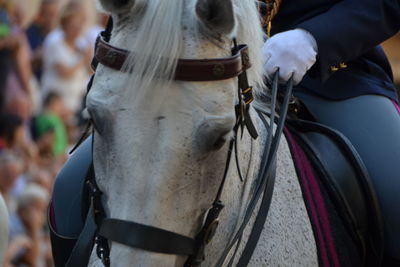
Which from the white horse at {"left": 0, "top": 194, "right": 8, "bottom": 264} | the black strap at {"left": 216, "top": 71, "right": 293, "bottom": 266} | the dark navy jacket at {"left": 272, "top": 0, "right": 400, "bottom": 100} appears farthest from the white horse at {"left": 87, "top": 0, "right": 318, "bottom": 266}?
the white horse at {"left": 0, "top": 194, "right": 8, "bottom": 264}

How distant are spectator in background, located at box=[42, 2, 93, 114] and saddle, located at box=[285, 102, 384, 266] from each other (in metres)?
4.23

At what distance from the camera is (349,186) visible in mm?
3395

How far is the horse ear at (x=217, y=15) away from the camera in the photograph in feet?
8.79

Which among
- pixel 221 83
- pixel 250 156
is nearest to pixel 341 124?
pixel 250 156

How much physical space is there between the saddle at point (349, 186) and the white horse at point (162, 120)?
64 centimetres

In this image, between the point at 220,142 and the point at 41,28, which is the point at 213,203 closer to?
the point at 220,142

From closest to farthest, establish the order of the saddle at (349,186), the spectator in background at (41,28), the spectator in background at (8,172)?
the saddle at (349,186) → the spectator in background at (8,172) → the spectator in background at (41,28)

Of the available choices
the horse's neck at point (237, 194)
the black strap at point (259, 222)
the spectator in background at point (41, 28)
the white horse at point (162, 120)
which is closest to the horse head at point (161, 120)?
the white horse at point (162, 120)

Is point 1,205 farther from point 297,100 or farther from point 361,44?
point 361,44

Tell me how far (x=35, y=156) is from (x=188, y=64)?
4.80 m

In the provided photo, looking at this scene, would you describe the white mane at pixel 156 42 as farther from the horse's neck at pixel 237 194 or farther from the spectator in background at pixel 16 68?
the spectator in background at pixel 16 68

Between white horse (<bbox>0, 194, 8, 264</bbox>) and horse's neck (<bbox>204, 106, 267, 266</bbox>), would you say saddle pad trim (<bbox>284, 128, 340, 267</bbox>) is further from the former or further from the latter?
white horse (<bbox>0, 194, 8, 264</bbox>)

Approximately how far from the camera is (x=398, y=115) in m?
3.69

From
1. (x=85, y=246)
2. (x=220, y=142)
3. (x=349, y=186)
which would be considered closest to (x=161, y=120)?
(x=220, y=142)
